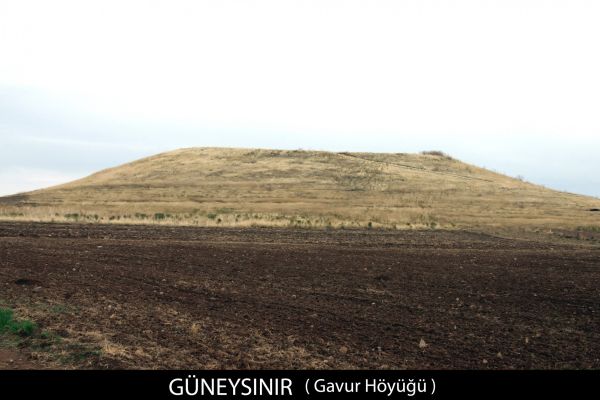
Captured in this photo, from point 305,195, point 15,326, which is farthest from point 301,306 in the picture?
point 305,195

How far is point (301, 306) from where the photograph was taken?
12297 millimetres

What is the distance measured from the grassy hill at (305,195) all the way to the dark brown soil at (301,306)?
63.6 feet

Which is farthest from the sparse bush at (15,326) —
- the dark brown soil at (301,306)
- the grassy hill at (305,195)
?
the grassy hill at (305,195)

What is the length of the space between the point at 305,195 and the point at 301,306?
43169 mm

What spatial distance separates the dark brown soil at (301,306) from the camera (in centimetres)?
898

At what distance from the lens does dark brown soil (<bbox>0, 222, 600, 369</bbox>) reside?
8.98 metres

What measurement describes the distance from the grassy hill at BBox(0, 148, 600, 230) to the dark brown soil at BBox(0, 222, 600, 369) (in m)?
19.4

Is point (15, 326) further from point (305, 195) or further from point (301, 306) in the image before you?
point (305, 195)

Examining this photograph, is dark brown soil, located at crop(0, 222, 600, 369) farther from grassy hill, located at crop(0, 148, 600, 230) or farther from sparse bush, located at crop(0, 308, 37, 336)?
grassy hill, located at crop(0, 148, 600, 230)

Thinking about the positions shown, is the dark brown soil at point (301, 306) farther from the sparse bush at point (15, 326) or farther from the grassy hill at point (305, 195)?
the grassy hill at point (305, 195)
